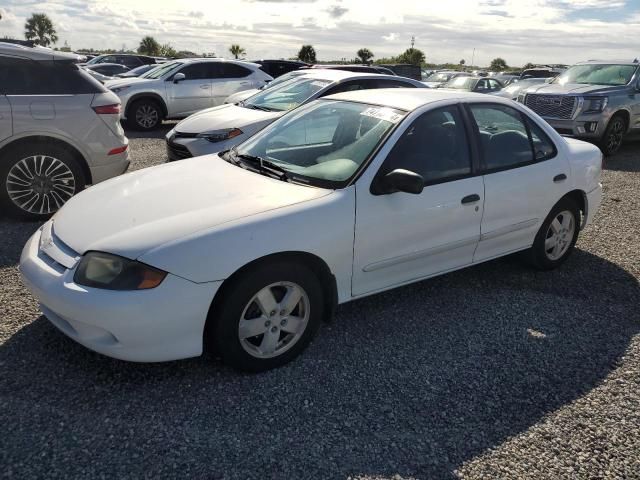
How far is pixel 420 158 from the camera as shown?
3.62m

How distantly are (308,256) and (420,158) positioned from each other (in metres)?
1.10

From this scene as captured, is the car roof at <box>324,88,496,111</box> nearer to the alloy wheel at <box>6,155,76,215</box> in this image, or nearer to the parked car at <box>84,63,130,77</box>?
the alloy wheel at <box>6,155,76,215</box>

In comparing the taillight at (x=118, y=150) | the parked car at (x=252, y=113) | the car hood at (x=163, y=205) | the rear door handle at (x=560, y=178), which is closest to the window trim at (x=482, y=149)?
→ the rear door handle at (x=560, y=178)

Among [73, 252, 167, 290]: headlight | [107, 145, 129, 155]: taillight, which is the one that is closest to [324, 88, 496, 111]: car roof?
[73, 252, 167, 290]: headlight

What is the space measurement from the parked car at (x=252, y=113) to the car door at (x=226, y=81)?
4761mm

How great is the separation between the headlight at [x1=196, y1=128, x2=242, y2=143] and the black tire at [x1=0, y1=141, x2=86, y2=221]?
1774 millimetres

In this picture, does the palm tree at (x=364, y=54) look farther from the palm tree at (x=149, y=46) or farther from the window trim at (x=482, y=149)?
the window trim at (x=482, y=149)

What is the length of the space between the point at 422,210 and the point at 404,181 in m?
0.38

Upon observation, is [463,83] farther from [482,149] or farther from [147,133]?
[482,149]

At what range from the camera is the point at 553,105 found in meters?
10.7

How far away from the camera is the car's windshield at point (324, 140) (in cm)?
346

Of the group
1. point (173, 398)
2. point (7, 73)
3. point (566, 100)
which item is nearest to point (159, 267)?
point (173, 398)

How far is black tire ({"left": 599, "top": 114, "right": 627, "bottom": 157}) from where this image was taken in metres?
10.5

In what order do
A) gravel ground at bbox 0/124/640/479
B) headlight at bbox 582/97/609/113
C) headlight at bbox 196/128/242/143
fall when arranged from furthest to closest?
headlight at bbox 582/97/609/113 → headlight at bbox 196/128/242/143 → gravel ground at bbox 0/124/640/479
